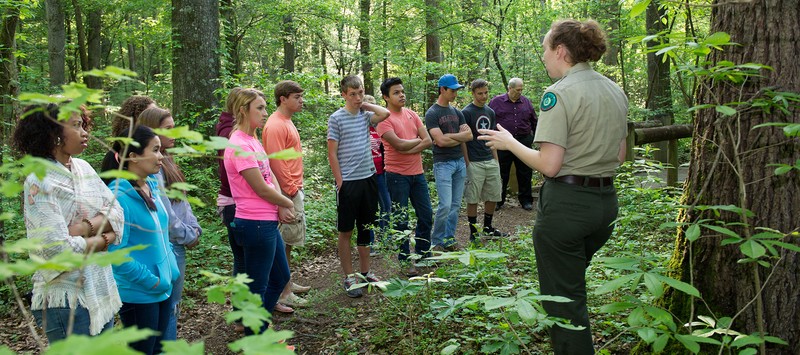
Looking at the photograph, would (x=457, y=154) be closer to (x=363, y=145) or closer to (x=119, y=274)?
(x=363, y=145)

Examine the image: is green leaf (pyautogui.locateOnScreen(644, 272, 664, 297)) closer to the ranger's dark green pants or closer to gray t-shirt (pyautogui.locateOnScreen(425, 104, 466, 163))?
the ranger's dark green pants

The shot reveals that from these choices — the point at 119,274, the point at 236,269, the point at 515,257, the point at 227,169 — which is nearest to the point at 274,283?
the point at 236,269

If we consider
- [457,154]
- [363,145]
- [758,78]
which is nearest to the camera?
[758,78]

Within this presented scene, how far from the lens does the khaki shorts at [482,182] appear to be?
6840 millimetres

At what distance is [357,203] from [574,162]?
9.09 feet

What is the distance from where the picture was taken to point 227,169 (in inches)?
157

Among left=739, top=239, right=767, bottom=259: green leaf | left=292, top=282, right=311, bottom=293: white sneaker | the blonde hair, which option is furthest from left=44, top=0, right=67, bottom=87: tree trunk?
left=739, top=239, right=767, bottom=259: green leaf

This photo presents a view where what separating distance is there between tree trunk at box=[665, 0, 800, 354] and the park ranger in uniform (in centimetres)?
46

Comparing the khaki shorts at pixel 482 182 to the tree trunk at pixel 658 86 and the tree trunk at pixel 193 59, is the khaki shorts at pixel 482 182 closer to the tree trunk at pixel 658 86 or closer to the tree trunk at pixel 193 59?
the tree trunk at pixel 193 59

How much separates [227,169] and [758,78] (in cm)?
332

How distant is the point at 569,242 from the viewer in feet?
9.17

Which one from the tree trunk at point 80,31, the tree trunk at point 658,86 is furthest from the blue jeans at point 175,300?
the tree trunk at point 80,31

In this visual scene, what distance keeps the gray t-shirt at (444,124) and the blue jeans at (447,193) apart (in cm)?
7

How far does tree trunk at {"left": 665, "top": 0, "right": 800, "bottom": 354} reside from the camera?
2684 mm
